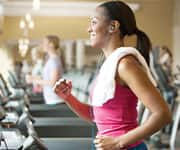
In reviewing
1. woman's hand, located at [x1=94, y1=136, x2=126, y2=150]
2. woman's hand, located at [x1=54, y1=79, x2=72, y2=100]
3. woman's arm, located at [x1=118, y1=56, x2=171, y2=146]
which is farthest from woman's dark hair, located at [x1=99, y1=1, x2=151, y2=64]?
woman's hand, located at [x1=94, y1=136, x2=126, y2=150]

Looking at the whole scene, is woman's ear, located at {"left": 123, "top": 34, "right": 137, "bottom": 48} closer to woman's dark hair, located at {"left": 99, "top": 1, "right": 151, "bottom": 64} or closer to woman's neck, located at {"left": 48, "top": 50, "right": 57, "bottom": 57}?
woman's dark hair, located at {"left": 99, "top": 1, "right": 151, "bottom": 64}

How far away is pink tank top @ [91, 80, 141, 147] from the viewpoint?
1.70 metres

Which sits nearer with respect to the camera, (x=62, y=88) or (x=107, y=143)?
(x=107, y=143)

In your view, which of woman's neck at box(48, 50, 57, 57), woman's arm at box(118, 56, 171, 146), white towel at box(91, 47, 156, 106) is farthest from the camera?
woman's neck at box(48, 50, 57, 57)

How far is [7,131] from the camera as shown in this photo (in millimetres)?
3250

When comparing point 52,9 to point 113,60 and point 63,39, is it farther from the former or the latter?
point 113,60

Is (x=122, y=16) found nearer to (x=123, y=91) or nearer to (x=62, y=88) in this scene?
(x=123, y=91)

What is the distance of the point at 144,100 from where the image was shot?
158 centimetres

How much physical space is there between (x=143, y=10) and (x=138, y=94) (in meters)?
11.4

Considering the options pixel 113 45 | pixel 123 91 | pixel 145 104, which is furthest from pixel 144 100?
pixel 113 45

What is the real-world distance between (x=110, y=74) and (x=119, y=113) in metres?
0.14

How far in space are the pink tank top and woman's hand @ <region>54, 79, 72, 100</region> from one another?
199mm

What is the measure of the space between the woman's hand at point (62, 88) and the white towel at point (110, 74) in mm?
180

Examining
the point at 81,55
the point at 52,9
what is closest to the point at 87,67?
the point at 81,55
